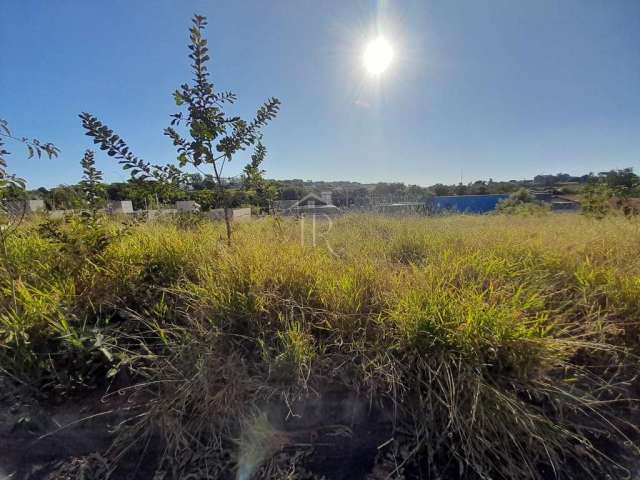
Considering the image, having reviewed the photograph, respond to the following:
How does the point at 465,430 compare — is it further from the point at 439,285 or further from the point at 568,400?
the point at 439,285

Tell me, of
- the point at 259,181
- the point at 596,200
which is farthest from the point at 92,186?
the point at 596,200

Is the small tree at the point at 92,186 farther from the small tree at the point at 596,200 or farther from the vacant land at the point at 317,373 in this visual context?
the small tree at the point at 596,200

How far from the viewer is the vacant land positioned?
3.71 ft

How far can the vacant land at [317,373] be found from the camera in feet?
3.71

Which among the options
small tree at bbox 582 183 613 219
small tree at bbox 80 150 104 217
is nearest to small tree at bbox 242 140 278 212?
small tree at bbox 80 150 104 217

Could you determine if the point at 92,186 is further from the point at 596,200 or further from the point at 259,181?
the point at 596,200

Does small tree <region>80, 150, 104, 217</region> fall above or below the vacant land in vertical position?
above

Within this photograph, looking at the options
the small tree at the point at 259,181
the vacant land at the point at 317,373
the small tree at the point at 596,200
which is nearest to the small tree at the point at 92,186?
the vacant land at the point at 317,373

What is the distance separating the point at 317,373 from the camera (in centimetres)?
133

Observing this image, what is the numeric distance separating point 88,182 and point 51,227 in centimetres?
41

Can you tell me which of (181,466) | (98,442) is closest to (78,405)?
(98,442)

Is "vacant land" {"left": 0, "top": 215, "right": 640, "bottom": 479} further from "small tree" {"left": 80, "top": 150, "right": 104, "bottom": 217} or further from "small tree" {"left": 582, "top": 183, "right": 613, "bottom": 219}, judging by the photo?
"small tree" {"left": 582, "top": 183, "right": 613, "bottom": 219}

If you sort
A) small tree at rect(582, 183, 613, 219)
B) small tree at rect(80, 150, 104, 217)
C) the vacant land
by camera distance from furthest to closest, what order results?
small tree at rect(582, 183, 613, 219), small tree at rect(80, 150, 104, 217), the vacant land

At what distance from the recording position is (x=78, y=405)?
1281mm
